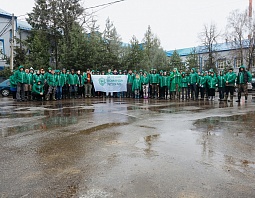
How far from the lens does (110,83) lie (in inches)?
755

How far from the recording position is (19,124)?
7.90 meters

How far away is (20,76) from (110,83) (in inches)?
244

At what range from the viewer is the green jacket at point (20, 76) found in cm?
1541

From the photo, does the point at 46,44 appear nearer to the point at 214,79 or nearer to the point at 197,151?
the point at 214,79

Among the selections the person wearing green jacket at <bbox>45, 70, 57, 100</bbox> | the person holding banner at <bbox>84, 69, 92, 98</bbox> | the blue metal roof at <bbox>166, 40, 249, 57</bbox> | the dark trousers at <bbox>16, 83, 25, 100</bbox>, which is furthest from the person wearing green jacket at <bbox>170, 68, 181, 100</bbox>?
the blue metal roof at <bbox>166, 40, 249, 57</bbox>

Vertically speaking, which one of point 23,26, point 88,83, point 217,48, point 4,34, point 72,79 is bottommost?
point 88,83

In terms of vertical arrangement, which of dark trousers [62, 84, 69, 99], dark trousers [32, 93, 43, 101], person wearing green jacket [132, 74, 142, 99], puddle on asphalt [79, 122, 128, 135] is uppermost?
person wearing green jacket [132, 74, 142, 99]

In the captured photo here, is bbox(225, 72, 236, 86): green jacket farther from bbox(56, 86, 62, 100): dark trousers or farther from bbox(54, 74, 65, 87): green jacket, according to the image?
bbox(56, 86, 62, 100): dark trousers

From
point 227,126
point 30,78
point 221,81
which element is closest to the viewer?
point 227,126

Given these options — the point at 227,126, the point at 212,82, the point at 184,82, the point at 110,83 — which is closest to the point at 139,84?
the point at 110,83

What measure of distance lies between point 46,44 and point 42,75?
1777cm

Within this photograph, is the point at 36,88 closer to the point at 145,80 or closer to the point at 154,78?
the point at 145,80

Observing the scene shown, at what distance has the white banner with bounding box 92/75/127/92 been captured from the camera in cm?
1902

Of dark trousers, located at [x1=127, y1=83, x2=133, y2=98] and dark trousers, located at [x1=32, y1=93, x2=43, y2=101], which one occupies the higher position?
dark trousers, located at [x1=127, y1=83, x2=133, y2=98]
